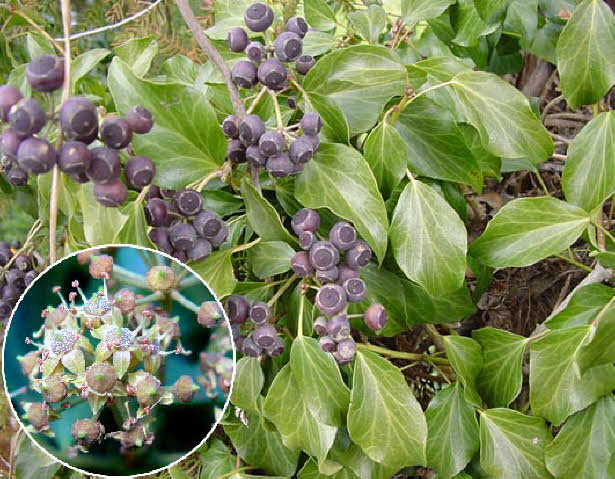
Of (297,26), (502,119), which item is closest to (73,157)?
(297,26)

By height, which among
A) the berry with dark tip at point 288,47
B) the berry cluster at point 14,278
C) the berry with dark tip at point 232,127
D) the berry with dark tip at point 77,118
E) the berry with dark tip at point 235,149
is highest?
the berry with dark tip at point 77,118

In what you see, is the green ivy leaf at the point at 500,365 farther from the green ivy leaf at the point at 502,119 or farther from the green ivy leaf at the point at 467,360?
the green ivy leaf at the point at 502,119

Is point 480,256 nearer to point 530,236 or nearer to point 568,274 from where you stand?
point 530,236

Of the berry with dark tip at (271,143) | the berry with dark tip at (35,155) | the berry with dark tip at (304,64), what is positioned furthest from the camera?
the berry with dark tip at (304,64)

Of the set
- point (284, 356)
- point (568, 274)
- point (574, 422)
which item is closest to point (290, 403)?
point (284, 356)

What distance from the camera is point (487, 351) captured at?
63 centimetres

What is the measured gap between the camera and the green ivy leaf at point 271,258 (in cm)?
52

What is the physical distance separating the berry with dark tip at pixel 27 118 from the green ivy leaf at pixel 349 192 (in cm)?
21

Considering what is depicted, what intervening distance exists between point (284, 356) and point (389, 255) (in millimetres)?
123

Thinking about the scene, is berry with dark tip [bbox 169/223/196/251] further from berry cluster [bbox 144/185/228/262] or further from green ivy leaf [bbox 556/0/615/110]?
green ivy leaf [bbox 556/0/615/110]

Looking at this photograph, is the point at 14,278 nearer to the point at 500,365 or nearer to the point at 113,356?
the point at 113,356

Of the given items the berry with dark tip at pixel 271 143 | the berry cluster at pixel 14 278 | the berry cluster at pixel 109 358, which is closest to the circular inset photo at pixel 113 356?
the berry cluster at pixel 109 358

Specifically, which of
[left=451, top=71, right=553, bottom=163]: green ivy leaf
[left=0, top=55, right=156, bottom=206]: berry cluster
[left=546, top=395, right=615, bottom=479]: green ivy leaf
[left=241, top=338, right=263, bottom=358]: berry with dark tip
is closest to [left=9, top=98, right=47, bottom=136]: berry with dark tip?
[left=0, top=55, right=156, bottom=206]: berry cluster

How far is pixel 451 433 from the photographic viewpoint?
617 mm
